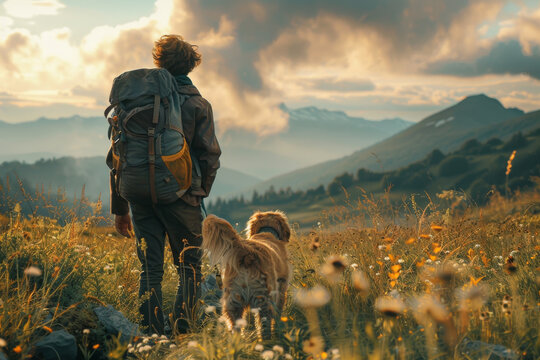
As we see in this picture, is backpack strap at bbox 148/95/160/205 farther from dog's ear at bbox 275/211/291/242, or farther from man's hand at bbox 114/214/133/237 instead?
dog's ear at bbox 275/211/291/242

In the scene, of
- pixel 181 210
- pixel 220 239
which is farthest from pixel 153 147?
pixel 220 239

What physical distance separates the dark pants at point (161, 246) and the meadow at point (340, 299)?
0.31 metres

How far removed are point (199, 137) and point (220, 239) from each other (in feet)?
3.62

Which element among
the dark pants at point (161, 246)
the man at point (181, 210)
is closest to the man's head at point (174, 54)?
the man at point (181, 210)

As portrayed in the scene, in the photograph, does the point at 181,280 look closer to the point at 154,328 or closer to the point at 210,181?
the point at 154,328

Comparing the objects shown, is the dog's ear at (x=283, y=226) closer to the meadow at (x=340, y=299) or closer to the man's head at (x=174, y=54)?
the meadow at (x=340, y=299)

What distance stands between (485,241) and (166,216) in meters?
4.47

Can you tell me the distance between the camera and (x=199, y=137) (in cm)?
459

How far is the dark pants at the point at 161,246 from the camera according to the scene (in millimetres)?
4551

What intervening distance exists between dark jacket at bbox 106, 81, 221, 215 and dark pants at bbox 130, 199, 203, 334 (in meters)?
0.20

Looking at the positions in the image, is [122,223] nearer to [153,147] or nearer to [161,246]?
[161,246]

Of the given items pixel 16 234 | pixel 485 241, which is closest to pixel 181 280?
pixel 16 234

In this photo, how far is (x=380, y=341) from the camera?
304 centimetres

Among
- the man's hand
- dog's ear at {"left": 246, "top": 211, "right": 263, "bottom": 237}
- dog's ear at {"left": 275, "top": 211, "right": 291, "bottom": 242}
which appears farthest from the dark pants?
dog's ear at {"left": 275, "top": 211, "right": 291, "bottom": 242}
